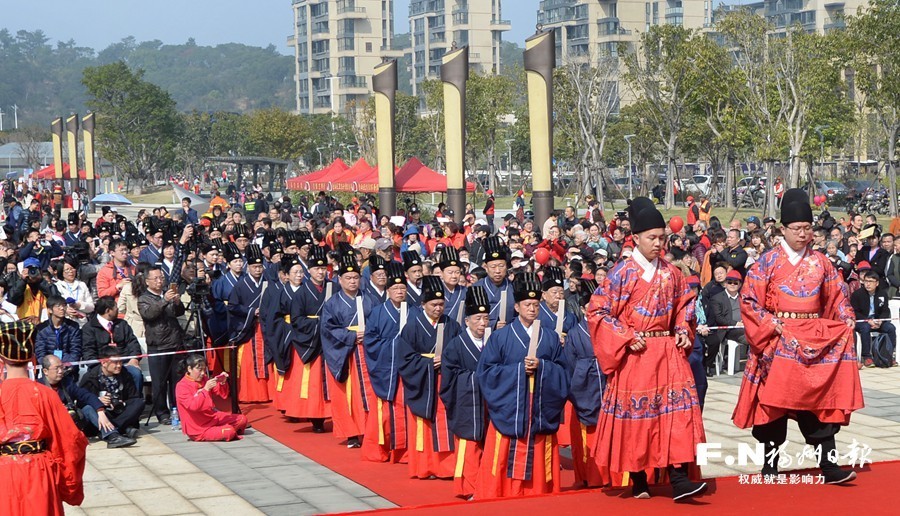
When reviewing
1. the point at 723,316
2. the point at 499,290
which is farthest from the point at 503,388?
the point at 723,316

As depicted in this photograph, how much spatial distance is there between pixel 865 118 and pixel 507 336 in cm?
4830

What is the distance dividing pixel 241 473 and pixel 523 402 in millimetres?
2562

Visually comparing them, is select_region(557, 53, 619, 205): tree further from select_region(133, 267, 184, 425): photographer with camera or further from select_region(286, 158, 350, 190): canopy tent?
select_region(133, 267, 184, 425): photographer with camera

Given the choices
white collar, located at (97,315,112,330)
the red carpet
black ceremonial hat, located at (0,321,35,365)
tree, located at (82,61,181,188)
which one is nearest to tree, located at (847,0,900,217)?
white collar, located at (97,315,112,330)

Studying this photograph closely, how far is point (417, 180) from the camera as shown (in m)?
26.2

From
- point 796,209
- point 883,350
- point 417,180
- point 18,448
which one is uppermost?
point 417,180

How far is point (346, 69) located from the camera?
106 metres

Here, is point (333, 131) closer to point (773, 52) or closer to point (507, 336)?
point (773, 52)

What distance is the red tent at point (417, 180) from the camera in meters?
26.0

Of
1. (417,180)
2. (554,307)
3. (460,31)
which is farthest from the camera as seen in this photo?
(460,31)

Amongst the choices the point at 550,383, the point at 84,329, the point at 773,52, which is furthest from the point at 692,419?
the point at 773,52

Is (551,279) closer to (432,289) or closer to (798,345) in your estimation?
(432,289)

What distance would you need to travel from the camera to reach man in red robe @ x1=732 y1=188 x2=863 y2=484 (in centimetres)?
648

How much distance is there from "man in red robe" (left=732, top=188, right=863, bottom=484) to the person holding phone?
16.1ft
